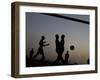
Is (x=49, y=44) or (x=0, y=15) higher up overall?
→ (x=0, y=15)

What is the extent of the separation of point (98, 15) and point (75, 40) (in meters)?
0.32

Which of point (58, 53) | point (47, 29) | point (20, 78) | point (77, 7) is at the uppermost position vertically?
point (77, 7)

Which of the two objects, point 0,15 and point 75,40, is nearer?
point 0,15

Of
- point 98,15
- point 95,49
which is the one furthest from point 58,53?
point 98,15

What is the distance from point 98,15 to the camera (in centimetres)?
216

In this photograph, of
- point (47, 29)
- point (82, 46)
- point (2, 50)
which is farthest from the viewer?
point (82, 46)

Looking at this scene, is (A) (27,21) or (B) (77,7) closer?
(A) (27,21)

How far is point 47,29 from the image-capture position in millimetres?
1958

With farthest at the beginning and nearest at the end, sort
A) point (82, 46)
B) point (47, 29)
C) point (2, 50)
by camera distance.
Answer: point (82, 46) < point (47, 29) < point (2, 50)

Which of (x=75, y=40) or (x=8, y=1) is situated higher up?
(x=8, y=1)

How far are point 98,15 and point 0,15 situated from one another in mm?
862

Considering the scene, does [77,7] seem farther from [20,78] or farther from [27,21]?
[20,78]

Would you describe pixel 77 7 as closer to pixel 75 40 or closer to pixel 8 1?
pixel 75 40

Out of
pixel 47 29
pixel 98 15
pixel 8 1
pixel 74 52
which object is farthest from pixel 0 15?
pixel 98 15
